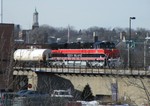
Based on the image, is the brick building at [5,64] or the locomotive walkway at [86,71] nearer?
the brick building at [5,64]

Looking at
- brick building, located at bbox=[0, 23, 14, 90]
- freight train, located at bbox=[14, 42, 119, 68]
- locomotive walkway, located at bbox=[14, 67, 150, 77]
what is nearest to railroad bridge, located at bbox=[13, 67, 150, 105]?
locomotive walkway, located at bbox=[14, 67, 150, 77]

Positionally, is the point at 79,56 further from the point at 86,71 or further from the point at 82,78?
the point at 86,71

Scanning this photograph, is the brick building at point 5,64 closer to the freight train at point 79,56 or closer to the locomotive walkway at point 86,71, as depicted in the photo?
the locomotive walkway at point 86,71

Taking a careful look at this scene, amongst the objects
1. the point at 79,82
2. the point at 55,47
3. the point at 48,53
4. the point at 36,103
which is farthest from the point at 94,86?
the point at 36,103

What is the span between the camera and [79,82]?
6397 cm

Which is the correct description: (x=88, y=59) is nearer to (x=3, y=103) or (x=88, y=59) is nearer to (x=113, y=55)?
(x=113, y=55)

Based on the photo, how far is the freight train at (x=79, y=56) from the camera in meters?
74.0

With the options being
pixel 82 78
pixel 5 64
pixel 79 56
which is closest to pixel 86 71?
pixel 82 78

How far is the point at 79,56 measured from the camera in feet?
248

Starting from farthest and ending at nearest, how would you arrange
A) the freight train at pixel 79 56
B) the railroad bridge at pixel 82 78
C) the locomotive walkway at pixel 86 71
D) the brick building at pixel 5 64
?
1. the freight train at pixel 79 56
2. the railroad bridge at pixel 82 78
3. the locomotive walkway at pixel 86 71
4. the brick building at pixel 5 64

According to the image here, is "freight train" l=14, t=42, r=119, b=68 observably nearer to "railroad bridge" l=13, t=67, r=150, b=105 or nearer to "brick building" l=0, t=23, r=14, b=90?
"railroad bridge" l=13, t=67, r=150, b=105

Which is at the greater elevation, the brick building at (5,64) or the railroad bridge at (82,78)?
the brick building at (5,64)

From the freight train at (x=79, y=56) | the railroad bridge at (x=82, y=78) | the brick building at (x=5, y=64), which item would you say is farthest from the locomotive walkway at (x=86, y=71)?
the brick building at (x=5, y=64)

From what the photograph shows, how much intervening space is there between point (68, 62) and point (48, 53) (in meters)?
4.51
